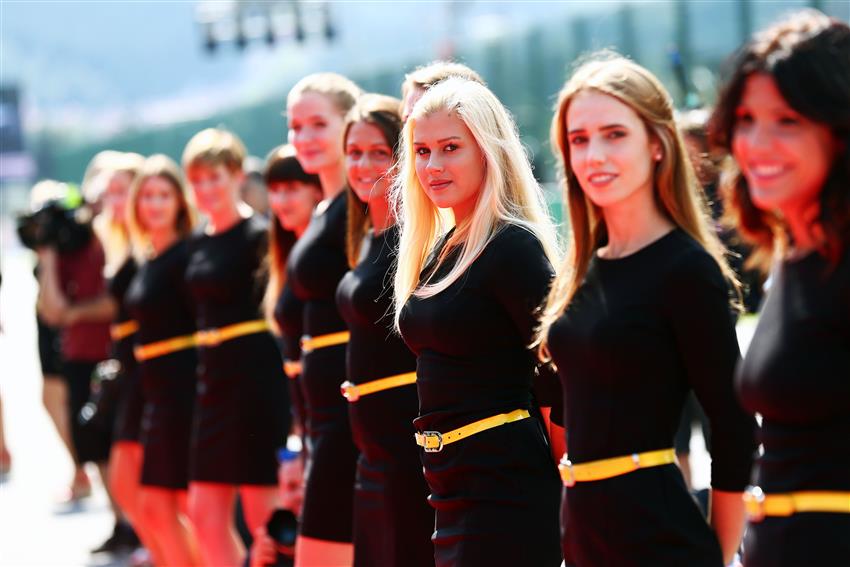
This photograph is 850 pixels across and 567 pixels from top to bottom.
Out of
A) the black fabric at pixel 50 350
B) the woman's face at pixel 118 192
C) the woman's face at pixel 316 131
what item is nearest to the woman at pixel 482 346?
the woman's face at pixel 316 131

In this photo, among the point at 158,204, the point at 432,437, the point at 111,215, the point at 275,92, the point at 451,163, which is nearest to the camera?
the point at 432,437

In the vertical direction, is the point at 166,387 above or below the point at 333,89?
below

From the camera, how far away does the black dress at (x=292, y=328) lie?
5855 mm

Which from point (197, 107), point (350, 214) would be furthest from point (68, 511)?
point (197, 107)

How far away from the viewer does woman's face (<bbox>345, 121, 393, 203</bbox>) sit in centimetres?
502

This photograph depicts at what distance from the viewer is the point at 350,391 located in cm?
482

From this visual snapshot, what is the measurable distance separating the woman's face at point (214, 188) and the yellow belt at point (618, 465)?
12.4 ft

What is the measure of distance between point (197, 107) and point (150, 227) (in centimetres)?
10430

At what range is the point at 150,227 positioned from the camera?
7.65m

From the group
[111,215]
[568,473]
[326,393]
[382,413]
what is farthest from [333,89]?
[111,215]

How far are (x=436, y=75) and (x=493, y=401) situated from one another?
119cm

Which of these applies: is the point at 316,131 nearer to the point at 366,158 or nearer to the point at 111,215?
the point at 366,158

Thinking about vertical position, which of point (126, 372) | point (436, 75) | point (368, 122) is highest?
point (436, 75)

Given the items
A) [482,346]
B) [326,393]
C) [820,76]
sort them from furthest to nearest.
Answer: [326,393]
[482,346]
[820,76]
